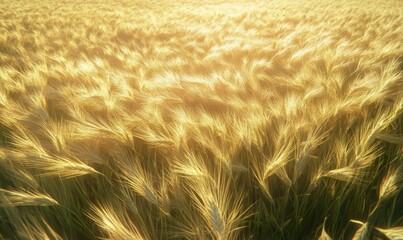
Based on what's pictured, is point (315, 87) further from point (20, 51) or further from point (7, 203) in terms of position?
point (20, 51)

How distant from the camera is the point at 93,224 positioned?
0.60m

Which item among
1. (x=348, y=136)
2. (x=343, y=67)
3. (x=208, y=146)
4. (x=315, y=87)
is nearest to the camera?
(x=208, y=146)

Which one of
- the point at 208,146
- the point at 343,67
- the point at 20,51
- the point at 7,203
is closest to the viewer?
the point at 7,203

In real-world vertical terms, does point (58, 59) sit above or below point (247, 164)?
above

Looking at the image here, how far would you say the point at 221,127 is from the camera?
79cm

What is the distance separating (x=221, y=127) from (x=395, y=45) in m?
1.59

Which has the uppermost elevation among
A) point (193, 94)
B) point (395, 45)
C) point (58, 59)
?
point (58, 59)

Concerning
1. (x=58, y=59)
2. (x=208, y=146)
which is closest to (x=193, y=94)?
(x=208, y=146)

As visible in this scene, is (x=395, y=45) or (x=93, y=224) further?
(x=395, y=45)

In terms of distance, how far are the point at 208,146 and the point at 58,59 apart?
145cm

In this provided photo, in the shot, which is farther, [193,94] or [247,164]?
[193,94]

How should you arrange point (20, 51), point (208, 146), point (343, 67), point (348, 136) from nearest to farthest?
1. point (208, 146)
2. point (348, 136)
3. point (343, 67)
4. point (20, 51)

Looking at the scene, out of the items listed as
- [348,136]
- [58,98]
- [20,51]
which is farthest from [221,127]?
[20,51]

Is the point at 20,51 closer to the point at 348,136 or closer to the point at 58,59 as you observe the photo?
the point at 58,59
